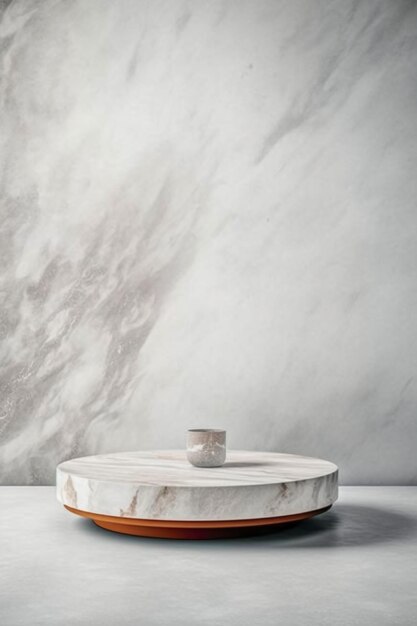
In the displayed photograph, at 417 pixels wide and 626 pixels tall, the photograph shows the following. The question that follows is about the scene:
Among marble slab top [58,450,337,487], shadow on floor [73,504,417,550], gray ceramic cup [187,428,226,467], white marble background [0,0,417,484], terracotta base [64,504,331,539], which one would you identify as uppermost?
white marble background [0,0,417,484]

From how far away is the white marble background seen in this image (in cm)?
351

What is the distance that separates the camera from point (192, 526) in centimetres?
223

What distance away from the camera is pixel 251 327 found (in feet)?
11.6

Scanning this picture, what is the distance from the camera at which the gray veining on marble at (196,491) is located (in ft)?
7.21

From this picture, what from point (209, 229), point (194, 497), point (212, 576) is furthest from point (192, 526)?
point (209, 229)

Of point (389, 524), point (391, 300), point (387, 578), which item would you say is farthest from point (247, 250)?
point (387, 578)

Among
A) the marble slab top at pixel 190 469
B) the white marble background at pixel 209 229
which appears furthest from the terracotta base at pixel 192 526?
the white marble background at pixel 209 229

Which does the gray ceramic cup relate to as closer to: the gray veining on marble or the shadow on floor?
the gray veining on marble

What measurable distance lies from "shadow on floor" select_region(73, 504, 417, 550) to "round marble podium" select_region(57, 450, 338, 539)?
4cm

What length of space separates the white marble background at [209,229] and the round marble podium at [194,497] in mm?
959

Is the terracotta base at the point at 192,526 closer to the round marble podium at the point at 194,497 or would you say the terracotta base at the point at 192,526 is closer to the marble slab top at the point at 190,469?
the round marble podium at the point at 194,497

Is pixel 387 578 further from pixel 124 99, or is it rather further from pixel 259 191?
pixel 124 99

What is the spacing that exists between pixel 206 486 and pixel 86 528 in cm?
57

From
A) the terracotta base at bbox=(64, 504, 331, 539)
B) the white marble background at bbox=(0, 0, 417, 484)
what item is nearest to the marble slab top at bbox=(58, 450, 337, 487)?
the terracotta base at bbox=(64, 504, 331, 539)
